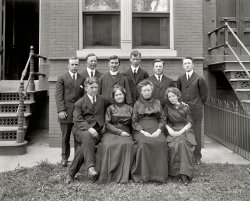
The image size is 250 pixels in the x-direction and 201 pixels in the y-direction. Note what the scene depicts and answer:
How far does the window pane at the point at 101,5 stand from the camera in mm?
7648

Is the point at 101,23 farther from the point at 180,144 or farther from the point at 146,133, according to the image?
the point at 180,144

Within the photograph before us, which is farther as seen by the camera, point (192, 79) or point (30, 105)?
point (30, 105)

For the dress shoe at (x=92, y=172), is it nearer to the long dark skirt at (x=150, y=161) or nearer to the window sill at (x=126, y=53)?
the long dark skirt at (x=150, y=161)

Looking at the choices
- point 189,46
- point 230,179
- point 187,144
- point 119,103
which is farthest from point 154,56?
point 230,179

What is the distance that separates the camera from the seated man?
4.95 m

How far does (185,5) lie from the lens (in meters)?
7.57

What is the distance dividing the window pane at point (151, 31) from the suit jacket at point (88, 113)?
2914mm

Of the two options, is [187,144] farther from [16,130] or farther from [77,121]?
[16,130]

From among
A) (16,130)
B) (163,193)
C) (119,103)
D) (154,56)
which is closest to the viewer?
(163,193)

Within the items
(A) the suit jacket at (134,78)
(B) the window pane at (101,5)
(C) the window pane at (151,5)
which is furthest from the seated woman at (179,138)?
(B) the window pane at (101,5)

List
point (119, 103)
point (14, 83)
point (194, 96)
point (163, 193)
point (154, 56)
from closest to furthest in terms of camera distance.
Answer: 1. point (163, 193)
2. point (119, 103)
3. point (194, 96)
4. point (154, 56)
5. point (14, 83)

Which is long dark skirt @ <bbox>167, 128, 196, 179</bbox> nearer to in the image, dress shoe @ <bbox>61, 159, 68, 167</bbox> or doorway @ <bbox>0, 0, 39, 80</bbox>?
dress shoe @ <bbox>61, 159, 68, 167</bbox>

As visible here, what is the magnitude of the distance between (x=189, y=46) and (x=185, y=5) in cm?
100

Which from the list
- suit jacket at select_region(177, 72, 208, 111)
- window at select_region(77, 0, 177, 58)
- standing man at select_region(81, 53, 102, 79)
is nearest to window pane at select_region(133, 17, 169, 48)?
window at select_region(77, 0, 177, 58)
